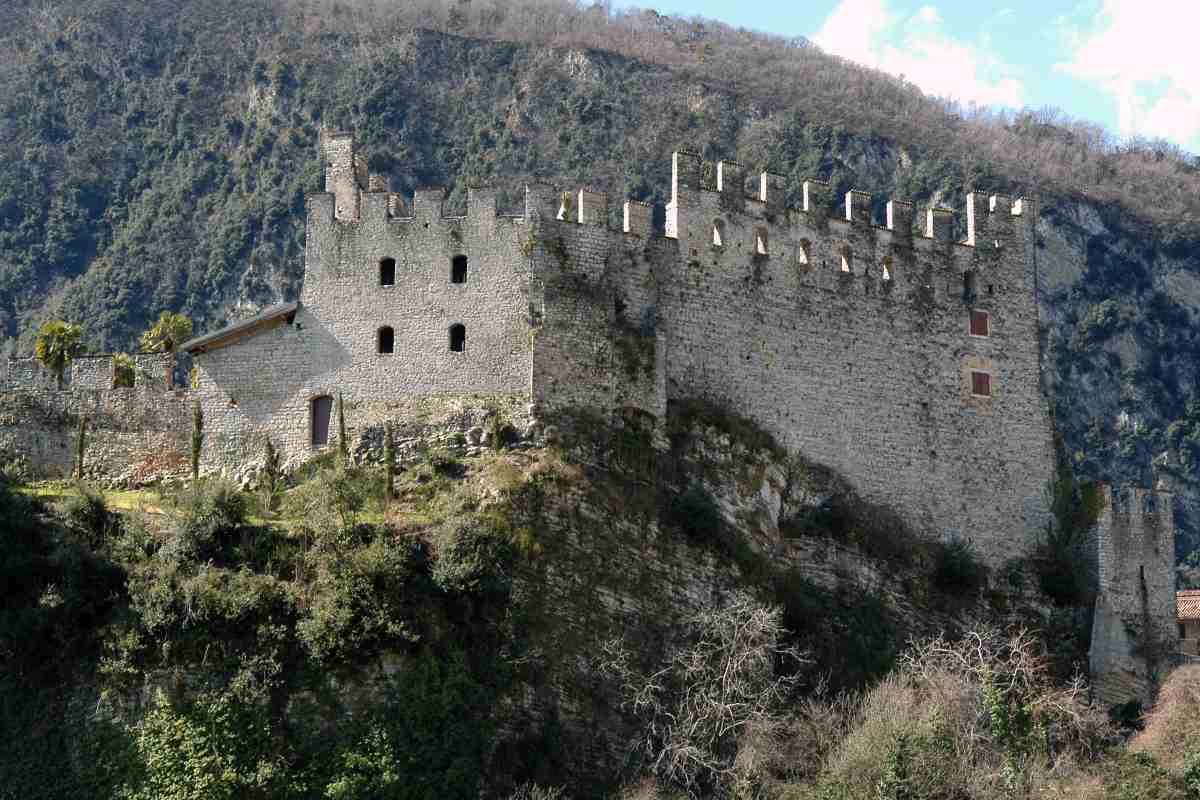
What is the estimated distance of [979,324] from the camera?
2454 inches

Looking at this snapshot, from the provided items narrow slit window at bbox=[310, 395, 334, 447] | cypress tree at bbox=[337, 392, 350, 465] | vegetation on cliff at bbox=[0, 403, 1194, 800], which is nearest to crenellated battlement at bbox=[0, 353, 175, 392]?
Answer: vegetation on cliff at bbox=[0, 403, 1194, 800]

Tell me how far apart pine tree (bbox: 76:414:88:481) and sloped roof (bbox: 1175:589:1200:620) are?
100ft

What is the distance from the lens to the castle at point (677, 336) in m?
54.3

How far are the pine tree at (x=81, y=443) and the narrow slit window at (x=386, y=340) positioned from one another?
7.83 m

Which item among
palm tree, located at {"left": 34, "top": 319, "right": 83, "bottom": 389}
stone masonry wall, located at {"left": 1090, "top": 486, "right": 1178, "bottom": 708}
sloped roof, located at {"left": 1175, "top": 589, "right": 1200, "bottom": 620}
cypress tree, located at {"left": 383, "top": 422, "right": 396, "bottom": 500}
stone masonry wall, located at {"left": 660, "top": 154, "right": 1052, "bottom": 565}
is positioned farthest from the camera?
sloped roof, located at {"left": 1175, "top": 589, "right": 1200, "bottom": 620}

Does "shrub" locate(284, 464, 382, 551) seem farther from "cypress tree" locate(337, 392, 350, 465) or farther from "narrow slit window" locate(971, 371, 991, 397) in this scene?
"narrow slit window" locate(971, 371, 991, 397)

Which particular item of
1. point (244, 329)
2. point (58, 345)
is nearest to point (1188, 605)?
point (244, 329)

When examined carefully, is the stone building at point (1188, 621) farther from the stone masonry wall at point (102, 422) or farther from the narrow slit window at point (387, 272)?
the stone masonry wall at point (102, 422)

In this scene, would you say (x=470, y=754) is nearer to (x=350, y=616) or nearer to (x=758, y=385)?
(x=350, y=616)

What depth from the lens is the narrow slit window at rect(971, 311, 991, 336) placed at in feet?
204

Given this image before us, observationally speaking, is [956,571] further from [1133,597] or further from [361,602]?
[361,602]

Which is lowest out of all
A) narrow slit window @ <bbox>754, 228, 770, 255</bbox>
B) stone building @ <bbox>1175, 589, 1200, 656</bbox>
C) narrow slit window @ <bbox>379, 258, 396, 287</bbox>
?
stone building @ <bbox>1175, 589, 1200, 656</bbox>

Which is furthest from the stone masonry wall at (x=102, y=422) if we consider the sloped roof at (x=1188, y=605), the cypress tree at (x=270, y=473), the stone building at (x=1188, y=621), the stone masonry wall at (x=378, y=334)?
the sloped roof at (x=1188, y=605)

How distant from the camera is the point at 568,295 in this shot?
54.6 meters
